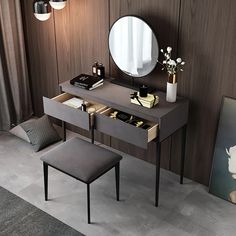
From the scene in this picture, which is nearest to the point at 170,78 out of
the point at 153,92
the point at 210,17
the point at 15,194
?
the point at 153,92

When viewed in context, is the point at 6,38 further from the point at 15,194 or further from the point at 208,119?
the point at 208,119

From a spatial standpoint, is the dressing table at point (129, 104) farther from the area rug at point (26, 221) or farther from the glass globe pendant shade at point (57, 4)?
the area rug at point (26, 221)

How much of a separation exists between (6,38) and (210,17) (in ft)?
5.70

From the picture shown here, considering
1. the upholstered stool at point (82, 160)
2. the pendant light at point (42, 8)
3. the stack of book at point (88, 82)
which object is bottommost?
the upholstered stool at point (82, 160)

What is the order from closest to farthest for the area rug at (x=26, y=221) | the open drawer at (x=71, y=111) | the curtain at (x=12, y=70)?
the area rug at (x=26, y=221)
the open drawer at (x=71, y=111)
the curtain at (x=12, y=70)

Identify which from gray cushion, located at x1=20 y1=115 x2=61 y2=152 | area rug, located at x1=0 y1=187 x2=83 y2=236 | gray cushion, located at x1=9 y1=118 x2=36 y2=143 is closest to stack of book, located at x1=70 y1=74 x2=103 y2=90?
gray cushion, located at x1=20 y1=115 x2=61 y2=152

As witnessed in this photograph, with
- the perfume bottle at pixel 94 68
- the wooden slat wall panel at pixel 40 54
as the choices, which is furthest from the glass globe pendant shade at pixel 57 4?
the perfume bottle at pixel 94 68

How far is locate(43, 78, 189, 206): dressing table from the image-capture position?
2.72 meters

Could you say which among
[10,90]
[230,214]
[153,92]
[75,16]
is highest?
[75,16]

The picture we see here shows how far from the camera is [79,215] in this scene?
2.84 meters

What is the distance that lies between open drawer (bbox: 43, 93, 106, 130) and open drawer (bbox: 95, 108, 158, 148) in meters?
0.07

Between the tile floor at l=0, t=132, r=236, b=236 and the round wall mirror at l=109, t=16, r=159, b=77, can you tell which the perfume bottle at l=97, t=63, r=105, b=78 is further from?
the tile floor at l=0, t=132, r=236, b=236

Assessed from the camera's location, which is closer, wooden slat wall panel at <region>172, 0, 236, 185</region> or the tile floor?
wooden slat wall panel at <region>172, 0, 236, 185</region>

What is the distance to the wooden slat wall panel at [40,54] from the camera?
11.6 ft
